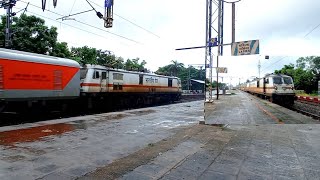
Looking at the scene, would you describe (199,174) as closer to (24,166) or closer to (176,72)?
(24,166)

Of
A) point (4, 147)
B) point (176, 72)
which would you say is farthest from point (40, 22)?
point (176, 72)

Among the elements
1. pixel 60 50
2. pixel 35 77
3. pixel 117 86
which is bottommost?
pixel 117 86

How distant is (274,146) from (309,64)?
93.1 metres

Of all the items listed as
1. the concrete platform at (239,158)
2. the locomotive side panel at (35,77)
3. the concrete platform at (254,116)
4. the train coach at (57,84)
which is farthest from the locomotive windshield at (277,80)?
the locomotive side panel at (35,77)

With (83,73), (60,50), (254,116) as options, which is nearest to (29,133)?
(254,116)

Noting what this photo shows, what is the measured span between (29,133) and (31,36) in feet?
71.5

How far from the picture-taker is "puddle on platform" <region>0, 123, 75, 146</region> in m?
7.67

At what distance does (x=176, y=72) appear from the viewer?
8444 cm

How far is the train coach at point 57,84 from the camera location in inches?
479

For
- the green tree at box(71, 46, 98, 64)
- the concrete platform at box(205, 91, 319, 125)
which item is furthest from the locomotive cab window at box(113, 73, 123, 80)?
the green tree at box(71, 46, 98, 64)

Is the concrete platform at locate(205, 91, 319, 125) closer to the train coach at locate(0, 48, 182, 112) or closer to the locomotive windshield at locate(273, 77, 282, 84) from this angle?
the train coach at locate(0, 48, 182, 112)

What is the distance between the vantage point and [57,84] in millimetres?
14539

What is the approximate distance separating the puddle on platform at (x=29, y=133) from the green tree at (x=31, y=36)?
1949 cm

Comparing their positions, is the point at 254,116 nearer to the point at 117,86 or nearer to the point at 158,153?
the point at 158,153
